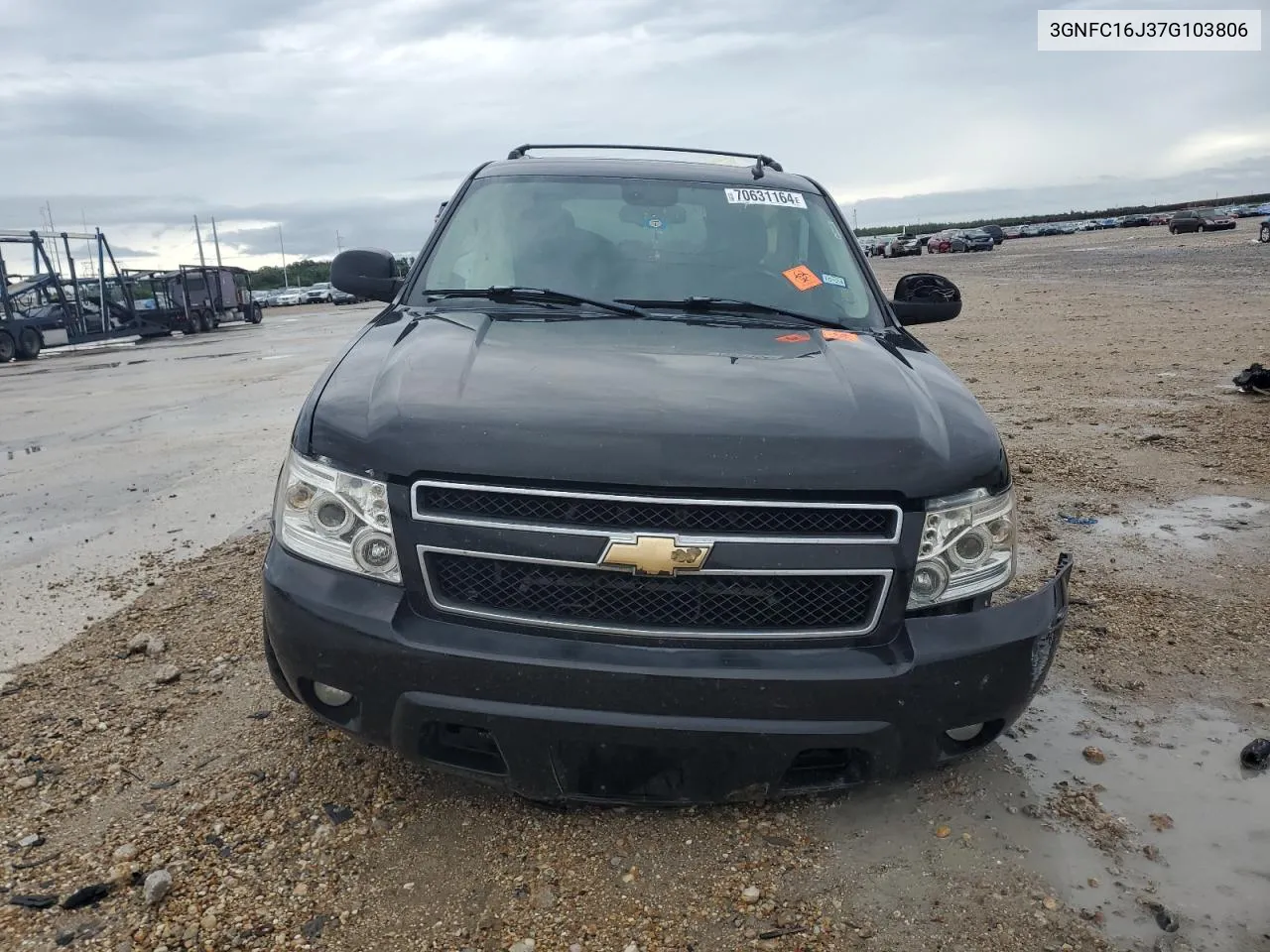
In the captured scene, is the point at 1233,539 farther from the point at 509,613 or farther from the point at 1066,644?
the point at 509,613

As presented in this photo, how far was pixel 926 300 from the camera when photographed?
13.7 ft

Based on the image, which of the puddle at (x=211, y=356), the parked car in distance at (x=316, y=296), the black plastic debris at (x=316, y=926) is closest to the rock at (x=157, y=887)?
the black plastic debris at (x=316, y=926)

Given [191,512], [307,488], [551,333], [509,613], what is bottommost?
[191,512]

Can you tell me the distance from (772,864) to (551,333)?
165 cm

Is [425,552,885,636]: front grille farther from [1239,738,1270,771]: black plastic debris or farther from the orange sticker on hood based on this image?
the orange sticker on hood

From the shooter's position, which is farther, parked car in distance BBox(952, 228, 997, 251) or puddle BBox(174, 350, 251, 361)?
parked car in distance BBox(952, 228, 997, 251)

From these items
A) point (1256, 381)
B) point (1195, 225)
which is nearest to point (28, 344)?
point (1256, 381)

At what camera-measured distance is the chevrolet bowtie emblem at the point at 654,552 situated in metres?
2.26

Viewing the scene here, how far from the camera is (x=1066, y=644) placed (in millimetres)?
3859

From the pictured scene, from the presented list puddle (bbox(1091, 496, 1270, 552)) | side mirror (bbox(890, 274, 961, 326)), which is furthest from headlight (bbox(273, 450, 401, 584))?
puddle (bbox(1091, 496, 1270, 552))

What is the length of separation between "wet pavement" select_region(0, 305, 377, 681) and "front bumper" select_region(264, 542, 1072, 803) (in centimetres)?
225

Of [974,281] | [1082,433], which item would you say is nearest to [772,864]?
[1082,433]

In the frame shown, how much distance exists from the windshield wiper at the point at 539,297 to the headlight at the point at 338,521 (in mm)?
1176

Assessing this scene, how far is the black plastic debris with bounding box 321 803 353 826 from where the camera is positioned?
2.66 meters
